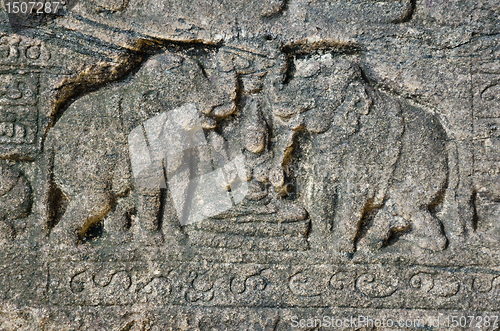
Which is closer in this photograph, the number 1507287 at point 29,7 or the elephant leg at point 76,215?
the number 1507287 at point 29,7

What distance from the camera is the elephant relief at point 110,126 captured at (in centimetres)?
242

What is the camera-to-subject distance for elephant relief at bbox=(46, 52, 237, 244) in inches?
95.1

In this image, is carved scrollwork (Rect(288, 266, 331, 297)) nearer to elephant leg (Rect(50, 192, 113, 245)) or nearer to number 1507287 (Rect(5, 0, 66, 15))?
elephant leg (Rect(50, 192, 113, 245))

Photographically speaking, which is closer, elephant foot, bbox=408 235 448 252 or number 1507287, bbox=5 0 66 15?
number 1507287, bbox=5 0 66 15

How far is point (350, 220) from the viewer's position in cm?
249

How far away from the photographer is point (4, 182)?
7.86ft

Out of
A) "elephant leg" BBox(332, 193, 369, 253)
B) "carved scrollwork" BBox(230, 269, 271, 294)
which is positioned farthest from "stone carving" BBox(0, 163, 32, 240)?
"elephant leg" BBox(332, 193, 369, 253)

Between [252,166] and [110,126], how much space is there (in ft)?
2.72

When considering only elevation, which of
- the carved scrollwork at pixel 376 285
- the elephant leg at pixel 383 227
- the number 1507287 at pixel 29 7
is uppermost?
the number 1507287 at pixel 29 7

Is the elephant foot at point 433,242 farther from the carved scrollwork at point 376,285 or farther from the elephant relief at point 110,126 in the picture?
the elephant relief at point 110,126

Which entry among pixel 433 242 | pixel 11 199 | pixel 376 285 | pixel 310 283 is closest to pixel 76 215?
pixel 11 199

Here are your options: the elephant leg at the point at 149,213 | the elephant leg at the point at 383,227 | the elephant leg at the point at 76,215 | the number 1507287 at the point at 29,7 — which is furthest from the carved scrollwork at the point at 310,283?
the number 1507287 at the point at 29,7

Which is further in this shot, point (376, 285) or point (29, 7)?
point (376, 285)

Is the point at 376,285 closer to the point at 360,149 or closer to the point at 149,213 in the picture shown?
the point at 360,149
